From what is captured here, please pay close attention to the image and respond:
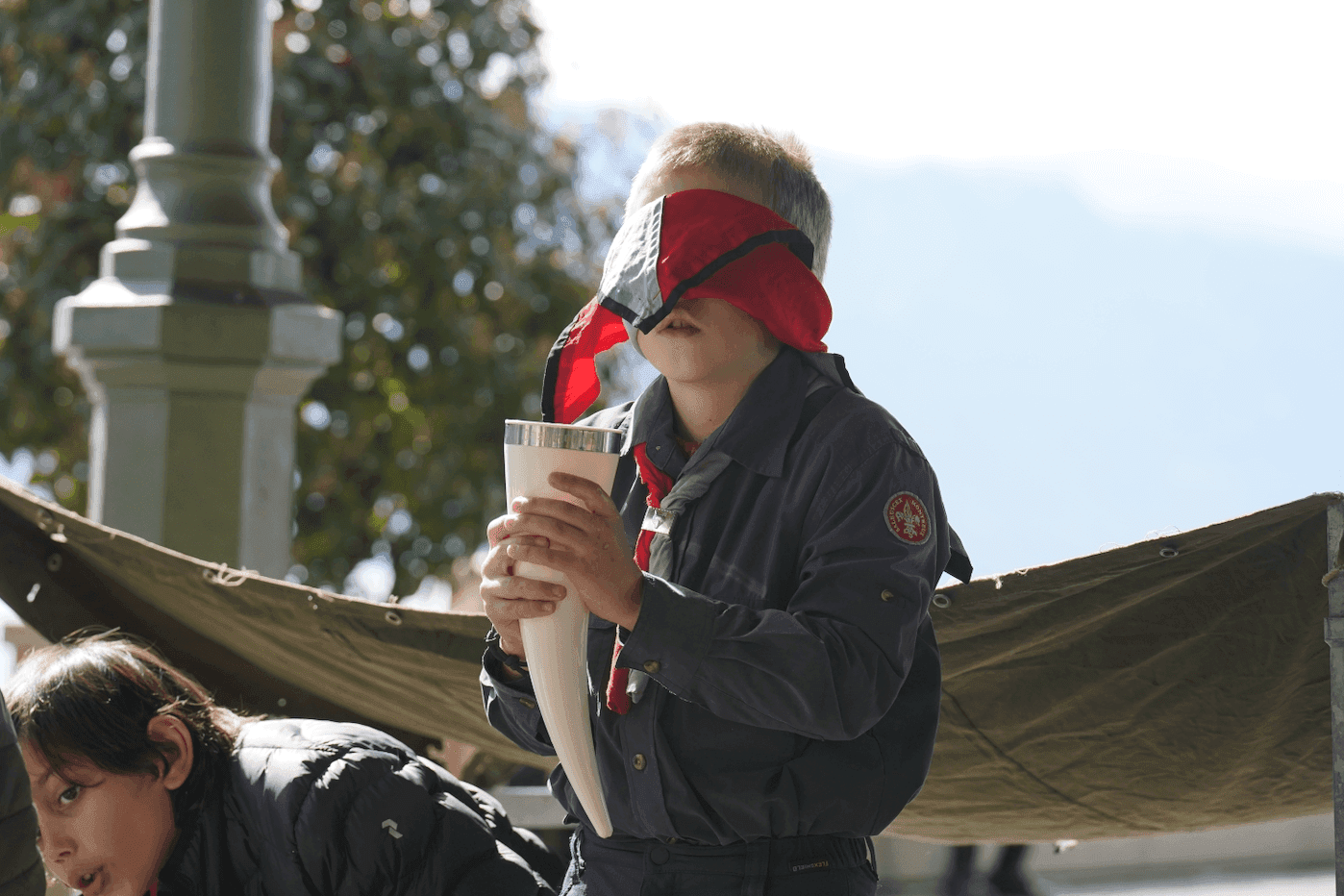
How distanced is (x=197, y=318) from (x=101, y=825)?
1.42 m

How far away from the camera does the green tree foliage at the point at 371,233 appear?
561cm

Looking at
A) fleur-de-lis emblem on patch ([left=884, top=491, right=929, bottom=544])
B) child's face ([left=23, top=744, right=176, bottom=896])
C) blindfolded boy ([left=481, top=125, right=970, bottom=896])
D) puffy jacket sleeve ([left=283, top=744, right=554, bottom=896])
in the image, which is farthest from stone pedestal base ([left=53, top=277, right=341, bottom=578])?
fleur-de-lis emblem on patch ([left=884, top=491, right=929, bottom=544])

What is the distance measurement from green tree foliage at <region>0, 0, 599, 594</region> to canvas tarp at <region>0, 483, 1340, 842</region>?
324 cm

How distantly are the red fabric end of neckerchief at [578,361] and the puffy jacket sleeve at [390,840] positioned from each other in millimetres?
764

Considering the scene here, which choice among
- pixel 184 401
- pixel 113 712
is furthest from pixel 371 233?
pixel 113 712

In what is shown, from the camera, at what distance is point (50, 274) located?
5.58 m

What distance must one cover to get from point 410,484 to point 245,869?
13.1ft

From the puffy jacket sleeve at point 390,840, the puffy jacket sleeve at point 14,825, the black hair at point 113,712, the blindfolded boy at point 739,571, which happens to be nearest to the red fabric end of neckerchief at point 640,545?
the blindfolded boy at point 739,571

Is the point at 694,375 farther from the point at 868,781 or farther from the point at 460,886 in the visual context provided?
the point at 460,886

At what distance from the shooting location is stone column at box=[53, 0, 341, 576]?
128 inches

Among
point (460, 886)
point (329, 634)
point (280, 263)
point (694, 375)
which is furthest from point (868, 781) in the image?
point (280, 263)

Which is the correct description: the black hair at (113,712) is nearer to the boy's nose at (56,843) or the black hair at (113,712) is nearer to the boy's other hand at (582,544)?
the boy's nose at (56,843)

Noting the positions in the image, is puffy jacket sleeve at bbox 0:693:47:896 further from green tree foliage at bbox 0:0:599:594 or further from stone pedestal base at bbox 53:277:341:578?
green tree foliage at bbox 0:0:599:594

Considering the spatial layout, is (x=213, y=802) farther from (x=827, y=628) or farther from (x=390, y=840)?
(x=827, y=628)
